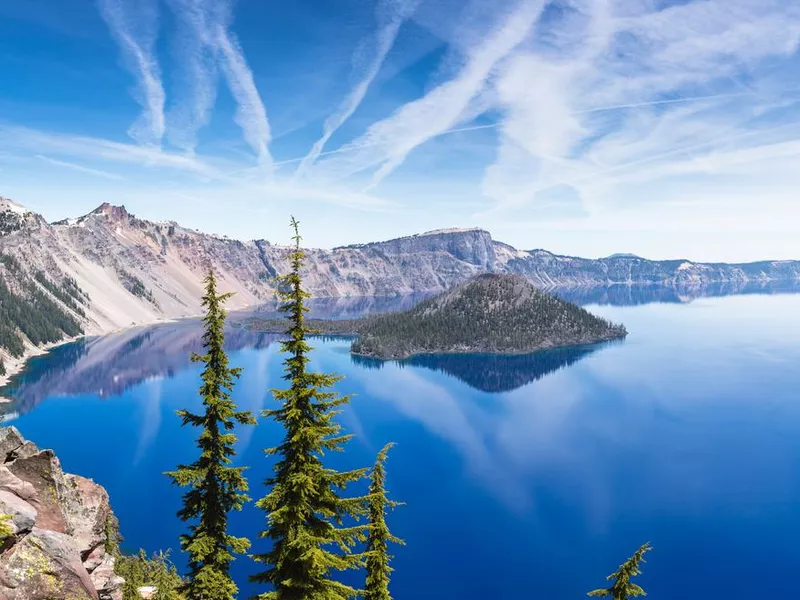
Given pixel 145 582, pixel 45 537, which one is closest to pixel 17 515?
pixel 45 537

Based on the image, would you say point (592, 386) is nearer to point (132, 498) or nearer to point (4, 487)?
point (132, 498)

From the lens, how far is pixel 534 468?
104 meters

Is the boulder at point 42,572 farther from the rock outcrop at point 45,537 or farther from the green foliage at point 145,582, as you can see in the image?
the green foliage at point 145,582

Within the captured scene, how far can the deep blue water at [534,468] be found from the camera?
223 ft

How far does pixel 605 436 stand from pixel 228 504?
11338 cm

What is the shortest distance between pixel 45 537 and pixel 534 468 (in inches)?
3684

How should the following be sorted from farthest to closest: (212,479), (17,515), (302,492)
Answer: (212,479), (17,515), (302,492)

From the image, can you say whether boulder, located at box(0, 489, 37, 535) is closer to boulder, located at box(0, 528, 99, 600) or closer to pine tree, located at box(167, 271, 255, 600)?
boulder, located at box(0, 528, 99, 600)

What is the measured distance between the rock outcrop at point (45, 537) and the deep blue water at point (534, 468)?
26458 millimetres

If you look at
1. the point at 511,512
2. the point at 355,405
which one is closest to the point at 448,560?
the point at 511,512

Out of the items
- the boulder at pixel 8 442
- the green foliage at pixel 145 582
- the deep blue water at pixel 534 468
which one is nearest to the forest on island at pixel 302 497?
the green foliage at pixel 145 582

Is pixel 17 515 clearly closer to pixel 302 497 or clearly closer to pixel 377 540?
pixel 302 497

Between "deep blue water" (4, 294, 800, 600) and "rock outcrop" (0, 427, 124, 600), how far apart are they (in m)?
26.5

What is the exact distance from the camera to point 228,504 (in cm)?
2727
